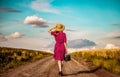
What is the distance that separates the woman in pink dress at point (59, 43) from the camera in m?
11.1

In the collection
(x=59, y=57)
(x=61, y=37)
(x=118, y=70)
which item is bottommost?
(x=118, y=70)

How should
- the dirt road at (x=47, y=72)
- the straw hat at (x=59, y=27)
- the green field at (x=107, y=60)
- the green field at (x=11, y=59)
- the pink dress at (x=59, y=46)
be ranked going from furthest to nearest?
the green field at (x=11, y=59)
the green field at (x=107, y=60)
the dirt road at (x=47, y=72)
the pink dress at (x=59, y=46)
the straw hat at (x=59, y=27)

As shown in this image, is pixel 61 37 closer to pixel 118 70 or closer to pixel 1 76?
pixel 1 76

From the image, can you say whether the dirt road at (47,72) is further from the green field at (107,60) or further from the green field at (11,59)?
the green field at (11,59)

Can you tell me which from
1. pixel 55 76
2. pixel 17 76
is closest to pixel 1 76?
pixel 17 76

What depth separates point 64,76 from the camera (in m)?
10.9

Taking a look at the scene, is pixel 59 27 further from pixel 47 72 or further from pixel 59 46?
pixel 47 72

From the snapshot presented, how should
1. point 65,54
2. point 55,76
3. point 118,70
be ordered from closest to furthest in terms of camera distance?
point 55,76 → point 65,54 → point 118,70

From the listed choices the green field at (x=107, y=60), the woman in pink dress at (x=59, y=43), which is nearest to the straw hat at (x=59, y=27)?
the woman in pink dress at (x=59, y=43)

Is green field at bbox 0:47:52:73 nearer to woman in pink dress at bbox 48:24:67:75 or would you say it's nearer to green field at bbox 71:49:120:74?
woman in pink dress at bbox 48:24:67:75

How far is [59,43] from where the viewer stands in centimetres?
1137

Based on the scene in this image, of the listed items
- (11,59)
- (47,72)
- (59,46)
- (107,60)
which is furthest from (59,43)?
(11,59)

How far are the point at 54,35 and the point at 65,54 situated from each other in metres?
1.13

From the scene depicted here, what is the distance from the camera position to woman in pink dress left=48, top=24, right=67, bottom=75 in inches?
435
